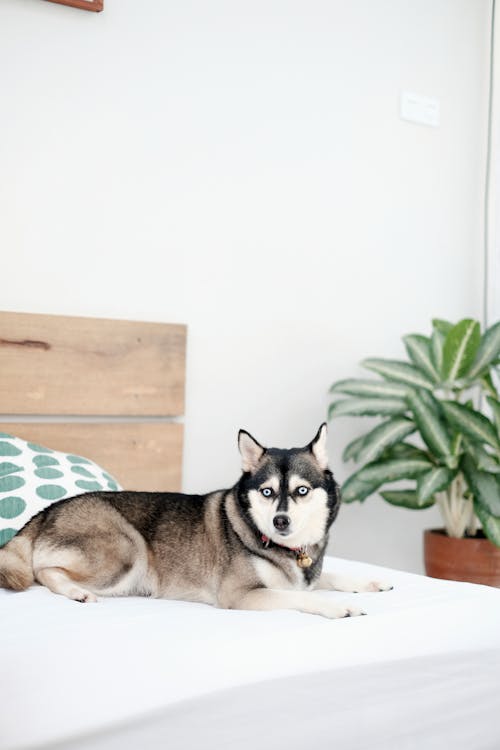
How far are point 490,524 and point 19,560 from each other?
5.29ft

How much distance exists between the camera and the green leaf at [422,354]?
307 centimetres

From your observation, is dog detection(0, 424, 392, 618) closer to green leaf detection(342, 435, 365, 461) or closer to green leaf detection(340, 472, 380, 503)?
green leaf detection(340, 472, 380, 503)

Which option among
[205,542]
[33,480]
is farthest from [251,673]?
[33,480]

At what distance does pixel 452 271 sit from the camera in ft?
12.1

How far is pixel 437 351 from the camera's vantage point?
3.08m

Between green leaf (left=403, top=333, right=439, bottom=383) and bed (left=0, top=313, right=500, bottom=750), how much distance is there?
3.81 ft

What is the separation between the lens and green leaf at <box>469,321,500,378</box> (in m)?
3.03

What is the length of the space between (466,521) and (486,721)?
1.54m

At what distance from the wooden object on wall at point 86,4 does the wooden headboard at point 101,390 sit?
1.00 metres

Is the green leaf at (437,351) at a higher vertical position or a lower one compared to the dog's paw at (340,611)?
higher

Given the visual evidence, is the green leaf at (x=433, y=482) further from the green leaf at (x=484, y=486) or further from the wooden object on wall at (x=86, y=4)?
the wooden object on wall at (x=86, y=4)

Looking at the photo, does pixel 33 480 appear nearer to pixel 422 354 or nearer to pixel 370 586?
pixel 370 586

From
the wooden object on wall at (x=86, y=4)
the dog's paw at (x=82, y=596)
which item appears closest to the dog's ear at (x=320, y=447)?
the dog's paw at (x=82, y=596)

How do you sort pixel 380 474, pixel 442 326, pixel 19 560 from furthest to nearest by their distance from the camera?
pixel 442 326
pixel 380 474
pixel 19 560
